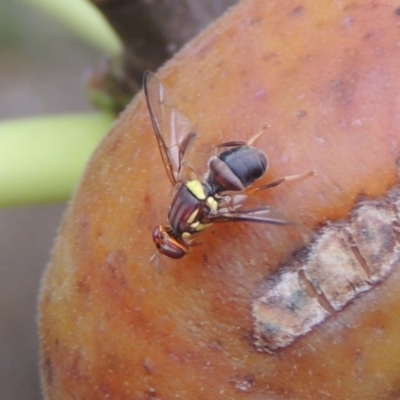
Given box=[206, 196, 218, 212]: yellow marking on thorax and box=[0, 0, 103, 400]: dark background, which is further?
box=[0, 0, 103, 400]: dark background

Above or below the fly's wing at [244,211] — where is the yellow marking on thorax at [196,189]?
above

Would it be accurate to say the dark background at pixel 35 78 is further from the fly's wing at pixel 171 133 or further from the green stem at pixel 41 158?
the fly's wing at pixel 171 133

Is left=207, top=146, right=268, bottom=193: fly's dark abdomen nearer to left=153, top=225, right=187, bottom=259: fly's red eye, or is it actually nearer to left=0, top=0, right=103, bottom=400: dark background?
left=153, top=225, right=187, bottom=259: fly's red eye

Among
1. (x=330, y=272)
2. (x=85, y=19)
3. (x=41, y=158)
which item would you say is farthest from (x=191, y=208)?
(x=85, y=19)

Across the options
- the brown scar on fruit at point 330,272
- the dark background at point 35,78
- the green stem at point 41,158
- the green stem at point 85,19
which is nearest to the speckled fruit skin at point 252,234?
the brown scar on fruit at point 330,272

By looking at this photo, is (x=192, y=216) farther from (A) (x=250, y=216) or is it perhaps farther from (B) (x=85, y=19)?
(B) (x=85, y=19)

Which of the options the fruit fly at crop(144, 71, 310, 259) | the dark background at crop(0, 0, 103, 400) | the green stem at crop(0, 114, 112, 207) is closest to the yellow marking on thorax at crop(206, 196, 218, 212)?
the fruit fly at crop(144, 71, 310, 259)

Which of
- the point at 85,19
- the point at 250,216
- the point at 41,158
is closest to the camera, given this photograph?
the point at 250,216
